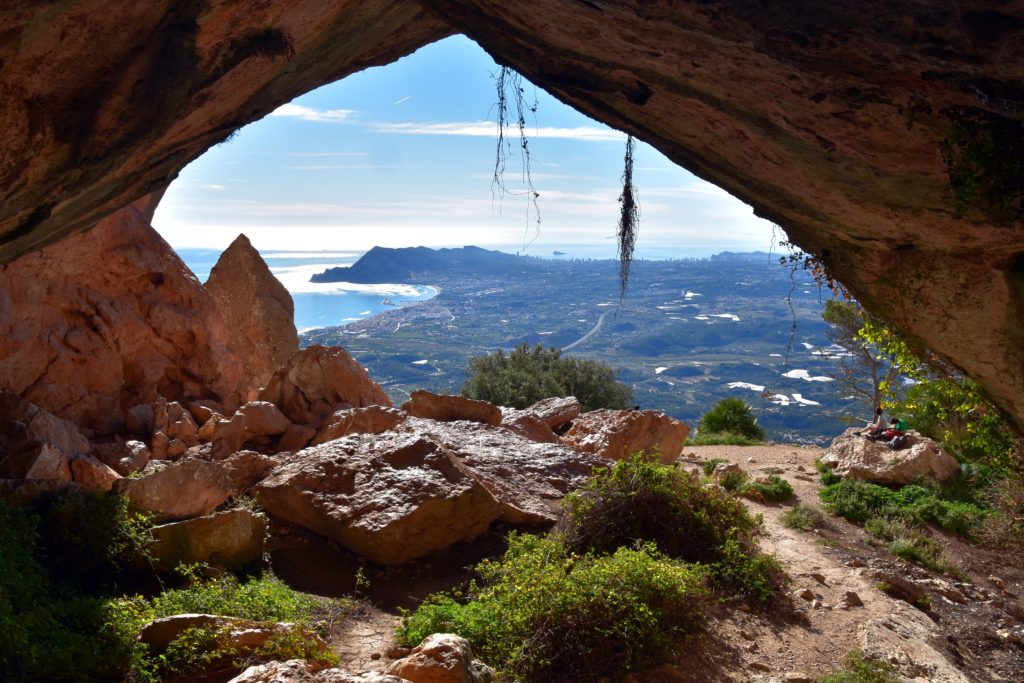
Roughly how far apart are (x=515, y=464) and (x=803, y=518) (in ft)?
16.9

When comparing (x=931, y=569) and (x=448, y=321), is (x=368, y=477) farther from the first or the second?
(x=448, y=321)

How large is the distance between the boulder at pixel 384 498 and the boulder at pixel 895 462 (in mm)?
10194

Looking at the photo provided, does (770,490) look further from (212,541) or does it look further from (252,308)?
(252,308)

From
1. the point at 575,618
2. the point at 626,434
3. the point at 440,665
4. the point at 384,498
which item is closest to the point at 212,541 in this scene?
the point at 384,498

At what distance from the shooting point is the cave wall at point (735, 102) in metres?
4.62

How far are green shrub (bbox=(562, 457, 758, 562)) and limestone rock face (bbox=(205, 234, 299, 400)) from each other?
9.75 meters

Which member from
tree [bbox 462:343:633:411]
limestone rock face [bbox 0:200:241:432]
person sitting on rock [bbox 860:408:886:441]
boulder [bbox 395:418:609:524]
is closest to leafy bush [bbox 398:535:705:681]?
boulder [bbox 395:418:609:524]

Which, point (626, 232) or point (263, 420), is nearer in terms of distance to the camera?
point (626, 232)

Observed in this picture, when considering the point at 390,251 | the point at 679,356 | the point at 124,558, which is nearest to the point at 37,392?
the point at 124,558

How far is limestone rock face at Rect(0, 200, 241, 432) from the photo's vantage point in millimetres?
11672

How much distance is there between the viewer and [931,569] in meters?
11.2

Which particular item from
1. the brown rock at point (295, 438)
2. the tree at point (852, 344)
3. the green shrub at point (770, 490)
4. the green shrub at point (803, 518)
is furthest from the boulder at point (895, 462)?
the brown rock at point (295, 438)

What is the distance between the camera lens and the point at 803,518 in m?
12.5

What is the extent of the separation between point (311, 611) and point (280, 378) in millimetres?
7387
